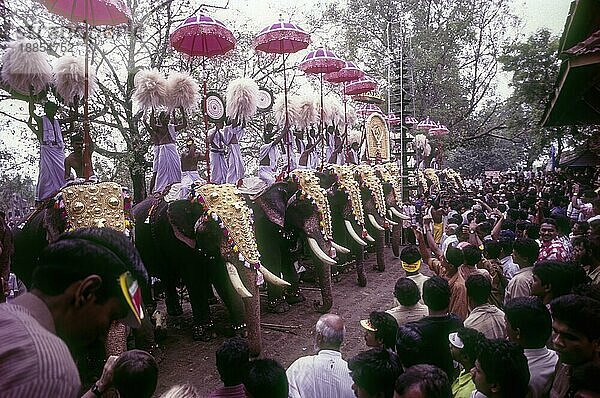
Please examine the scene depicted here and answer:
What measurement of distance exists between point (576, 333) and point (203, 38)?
21.5ft

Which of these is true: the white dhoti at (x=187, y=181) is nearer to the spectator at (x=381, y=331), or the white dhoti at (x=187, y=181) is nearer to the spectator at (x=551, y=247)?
the spectator at (x=381, y=331)

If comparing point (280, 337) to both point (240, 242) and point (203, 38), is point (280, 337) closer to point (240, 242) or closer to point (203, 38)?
point (240, 242)

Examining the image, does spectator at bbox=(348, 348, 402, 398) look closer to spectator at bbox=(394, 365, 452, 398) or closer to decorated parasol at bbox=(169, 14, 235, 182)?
spectator at bbox=(394, 365, 452, 398)

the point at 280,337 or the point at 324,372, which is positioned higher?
the point at 324,372

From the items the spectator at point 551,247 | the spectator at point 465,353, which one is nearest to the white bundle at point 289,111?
the spectator at point 551,247

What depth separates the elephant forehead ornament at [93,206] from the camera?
4.87 metres

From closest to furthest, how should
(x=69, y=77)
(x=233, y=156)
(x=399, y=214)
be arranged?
(x=69, y=77) < (x=233, y=156) < (x=399, y=214)

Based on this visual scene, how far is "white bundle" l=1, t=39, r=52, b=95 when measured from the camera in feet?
18.5

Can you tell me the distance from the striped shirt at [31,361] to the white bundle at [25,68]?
207 inches

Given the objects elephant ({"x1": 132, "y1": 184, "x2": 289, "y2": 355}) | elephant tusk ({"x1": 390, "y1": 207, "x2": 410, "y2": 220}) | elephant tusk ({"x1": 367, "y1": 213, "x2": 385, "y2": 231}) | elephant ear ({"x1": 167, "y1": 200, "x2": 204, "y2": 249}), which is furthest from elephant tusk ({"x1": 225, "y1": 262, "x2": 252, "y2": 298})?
elephant tusk ({"x1": 390, "y1": 207, "x2": 410, "y2": 220})

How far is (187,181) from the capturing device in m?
7.25

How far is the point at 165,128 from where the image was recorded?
766 centimetres

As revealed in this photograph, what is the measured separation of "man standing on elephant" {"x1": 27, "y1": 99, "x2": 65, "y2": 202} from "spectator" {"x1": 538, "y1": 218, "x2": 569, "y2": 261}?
225 inches

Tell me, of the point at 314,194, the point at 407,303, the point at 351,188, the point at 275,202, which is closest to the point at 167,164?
the point at 275,202
